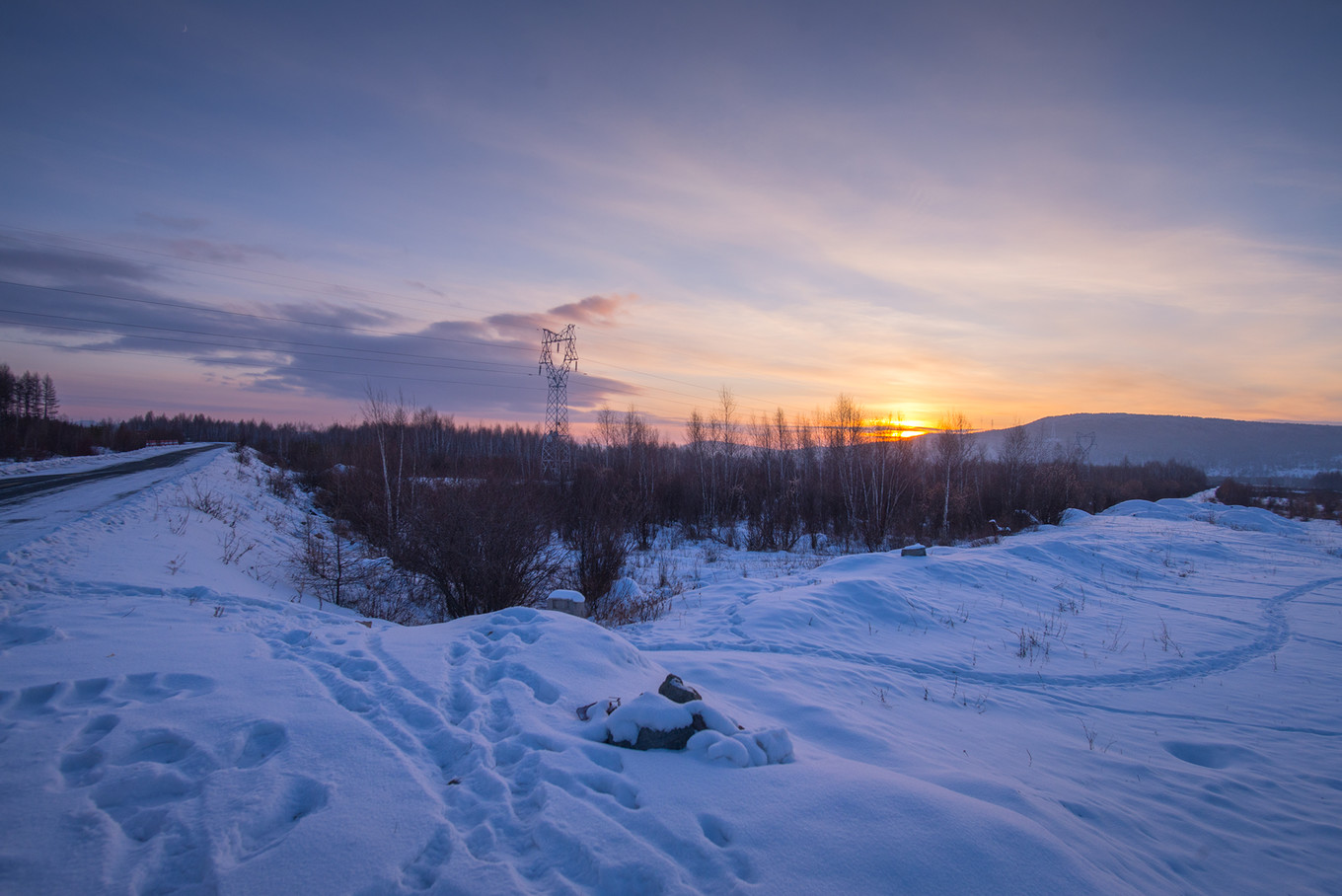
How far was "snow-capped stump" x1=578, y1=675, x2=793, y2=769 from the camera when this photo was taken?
150 inches

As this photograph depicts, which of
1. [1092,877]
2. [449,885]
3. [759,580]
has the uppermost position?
[449,885]

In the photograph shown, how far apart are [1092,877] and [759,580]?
10.8m

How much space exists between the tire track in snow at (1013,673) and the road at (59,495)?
971 cm

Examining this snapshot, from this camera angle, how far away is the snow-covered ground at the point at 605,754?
8.91 ft

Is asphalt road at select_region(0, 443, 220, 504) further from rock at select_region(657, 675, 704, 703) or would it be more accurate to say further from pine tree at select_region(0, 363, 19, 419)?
pine tree at select_region(0, 363, 19, 419)

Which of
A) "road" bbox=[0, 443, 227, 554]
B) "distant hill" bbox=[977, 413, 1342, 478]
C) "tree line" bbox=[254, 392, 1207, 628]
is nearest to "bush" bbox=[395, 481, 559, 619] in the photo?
"tree line" bbox=[254, 392, 1207, 628]

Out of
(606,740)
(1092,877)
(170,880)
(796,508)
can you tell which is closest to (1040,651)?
(1092,877)

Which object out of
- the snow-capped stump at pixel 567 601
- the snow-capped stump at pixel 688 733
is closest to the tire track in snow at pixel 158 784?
the snow-capped stump at pixel 688 733

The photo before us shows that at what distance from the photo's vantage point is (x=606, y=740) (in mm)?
4039

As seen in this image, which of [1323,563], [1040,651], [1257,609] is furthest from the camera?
[1323,563]

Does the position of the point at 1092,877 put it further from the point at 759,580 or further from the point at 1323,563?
the point at 1323,563

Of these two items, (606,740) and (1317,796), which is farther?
(1317,796)

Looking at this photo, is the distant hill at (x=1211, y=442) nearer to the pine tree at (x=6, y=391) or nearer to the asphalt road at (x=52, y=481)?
the asphalt road at (x=52, y=481)

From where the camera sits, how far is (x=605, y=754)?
151 inches
